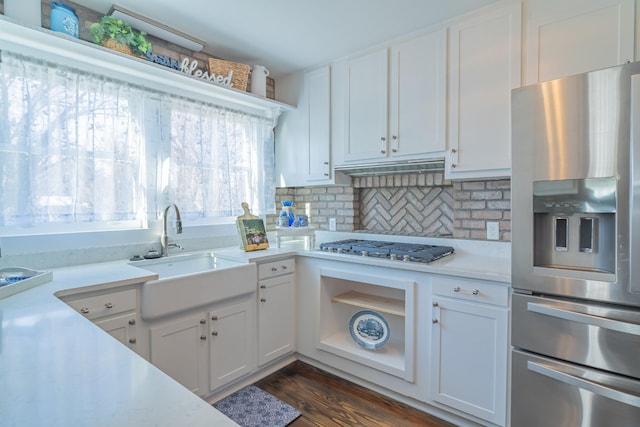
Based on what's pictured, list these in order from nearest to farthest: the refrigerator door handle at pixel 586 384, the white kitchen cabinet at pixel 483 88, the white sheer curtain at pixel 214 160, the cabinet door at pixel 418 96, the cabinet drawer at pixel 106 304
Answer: the refrigerator door handle at pixel 586 384 < the cabinet drawer at pixel 106 304 < the white kitchen cabinet at pixel 483 88 < the cabinet door at pixel 418 96 < the white sheer curtain at pixel 214 160

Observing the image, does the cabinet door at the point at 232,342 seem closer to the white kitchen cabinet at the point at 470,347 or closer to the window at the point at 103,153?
the window at the point at 103,153

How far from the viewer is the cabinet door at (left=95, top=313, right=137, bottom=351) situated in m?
1.56

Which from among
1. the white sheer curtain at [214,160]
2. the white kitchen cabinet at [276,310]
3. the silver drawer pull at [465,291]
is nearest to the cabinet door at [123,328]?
the white kitchen cabinet at [276,310]

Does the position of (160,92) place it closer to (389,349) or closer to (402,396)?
(389,349)

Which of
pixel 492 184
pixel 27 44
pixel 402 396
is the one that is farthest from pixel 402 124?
pixel 27 44

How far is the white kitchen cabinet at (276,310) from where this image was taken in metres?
2.29

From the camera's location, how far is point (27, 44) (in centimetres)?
170

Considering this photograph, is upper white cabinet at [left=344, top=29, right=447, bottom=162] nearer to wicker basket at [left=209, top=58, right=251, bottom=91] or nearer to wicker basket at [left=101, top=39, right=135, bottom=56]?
wicker basket at [left=209, top=58, right=251, bottom=91]

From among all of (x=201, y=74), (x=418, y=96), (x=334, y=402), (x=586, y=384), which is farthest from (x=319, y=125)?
(x=586, y=384)

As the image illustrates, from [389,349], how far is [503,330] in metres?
0.90

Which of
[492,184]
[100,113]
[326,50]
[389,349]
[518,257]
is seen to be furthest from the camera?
[326,50]

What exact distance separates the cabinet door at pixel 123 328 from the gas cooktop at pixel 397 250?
4.32ft

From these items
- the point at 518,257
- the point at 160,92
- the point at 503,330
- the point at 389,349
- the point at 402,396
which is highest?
the point at 160,92

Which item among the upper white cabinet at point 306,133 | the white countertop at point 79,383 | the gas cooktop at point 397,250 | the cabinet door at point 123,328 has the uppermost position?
the upper white cabinet at point 306,133
